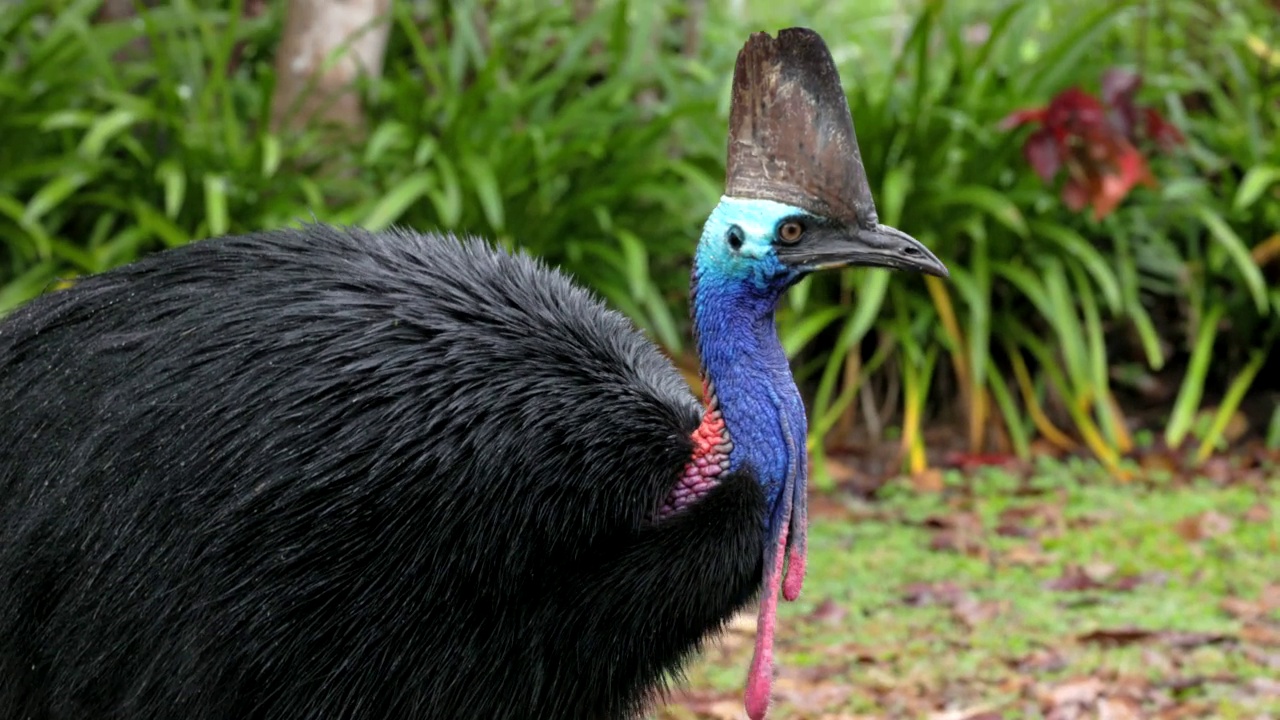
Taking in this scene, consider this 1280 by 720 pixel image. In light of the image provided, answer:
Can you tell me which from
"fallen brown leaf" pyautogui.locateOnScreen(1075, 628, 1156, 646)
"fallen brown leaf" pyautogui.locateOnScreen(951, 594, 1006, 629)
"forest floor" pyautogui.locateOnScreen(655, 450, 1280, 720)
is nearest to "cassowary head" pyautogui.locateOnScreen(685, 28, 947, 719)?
"forest floor" pyautogui.locateOnScreen(655, 450, 1280, 720)

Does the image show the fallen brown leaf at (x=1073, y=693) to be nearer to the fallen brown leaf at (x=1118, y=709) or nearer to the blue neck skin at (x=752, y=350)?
the fallen brown leaf at (x=1118, y=709)

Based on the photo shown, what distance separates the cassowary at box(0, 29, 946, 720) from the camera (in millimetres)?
2701

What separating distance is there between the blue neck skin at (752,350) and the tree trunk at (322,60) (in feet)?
11.3

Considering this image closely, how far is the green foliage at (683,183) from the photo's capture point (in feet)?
18.9

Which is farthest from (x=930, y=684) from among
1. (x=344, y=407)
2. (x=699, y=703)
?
(x=344, y=407)

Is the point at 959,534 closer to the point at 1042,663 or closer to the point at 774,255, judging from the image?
the point at 1042,663

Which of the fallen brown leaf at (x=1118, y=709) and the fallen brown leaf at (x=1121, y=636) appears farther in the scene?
the fallen brown leaf at (x=1121, y=636)

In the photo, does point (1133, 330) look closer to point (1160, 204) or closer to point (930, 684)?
point (1160, 204)

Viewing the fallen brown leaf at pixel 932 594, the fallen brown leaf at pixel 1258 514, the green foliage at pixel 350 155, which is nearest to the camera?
the fallen brown leaf at pixel 932 594

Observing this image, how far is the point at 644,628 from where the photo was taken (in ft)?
9.07

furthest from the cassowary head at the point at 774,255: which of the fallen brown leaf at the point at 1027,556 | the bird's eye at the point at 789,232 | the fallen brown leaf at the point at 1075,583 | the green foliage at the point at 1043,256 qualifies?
the green foliage at the point at 1043,256

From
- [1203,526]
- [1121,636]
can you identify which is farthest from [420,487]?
[1203,526]

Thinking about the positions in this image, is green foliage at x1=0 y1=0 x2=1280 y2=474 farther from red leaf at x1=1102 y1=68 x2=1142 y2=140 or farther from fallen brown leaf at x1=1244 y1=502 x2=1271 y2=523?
fallen brown leaf at x1=1244 y1=502 x2=1271 y2=523

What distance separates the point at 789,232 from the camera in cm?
283
